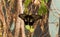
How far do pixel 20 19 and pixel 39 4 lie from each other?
0.31 meters

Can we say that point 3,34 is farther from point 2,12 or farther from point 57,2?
point 57,2

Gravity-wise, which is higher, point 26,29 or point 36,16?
point 36,16

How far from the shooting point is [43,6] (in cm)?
226

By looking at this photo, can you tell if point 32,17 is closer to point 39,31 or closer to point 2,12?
point 39,31

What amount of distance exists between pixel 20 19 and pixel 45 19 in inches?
12.7

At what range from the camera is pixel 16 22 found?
225cm

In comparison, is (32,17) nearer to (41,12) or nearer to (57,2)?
(41,12)

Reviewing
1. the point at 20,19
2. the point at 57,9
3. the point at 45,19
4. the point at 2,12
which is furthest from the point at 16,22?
the point at 57,9

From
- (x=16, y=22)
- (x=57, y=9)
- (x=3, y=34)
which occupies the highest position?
(x=57, y=9)

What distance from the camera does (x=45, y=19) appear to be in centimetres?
225

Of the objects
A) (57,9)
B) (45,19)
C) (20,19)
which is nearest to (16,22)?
(20,19)

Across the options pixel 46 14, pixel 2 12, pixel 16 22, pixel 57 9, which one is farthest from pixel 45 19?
pixel 2 12

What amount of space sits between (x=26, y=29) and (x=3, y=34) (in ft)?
0.99

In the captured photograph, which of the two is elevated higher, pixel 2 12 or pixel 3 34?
pixel 2 12
